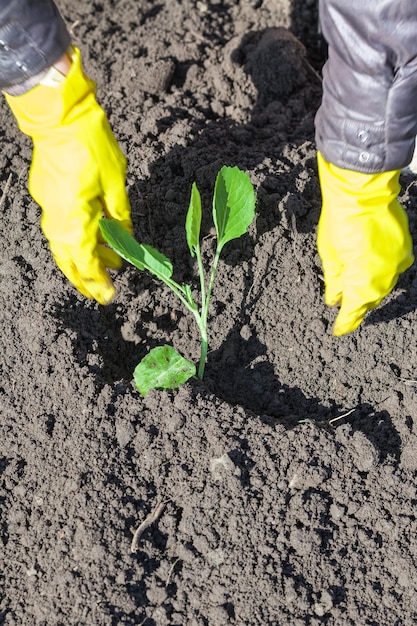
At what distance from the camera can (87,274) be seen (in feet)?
6.73

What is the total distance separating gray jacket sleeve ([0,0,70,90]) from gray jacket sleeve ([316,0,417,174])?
2.26 feet

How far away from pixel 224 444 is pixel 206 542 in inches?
9.8

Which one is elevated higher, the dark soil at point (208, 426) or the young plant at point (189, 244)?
the young plant at point (189, 244)

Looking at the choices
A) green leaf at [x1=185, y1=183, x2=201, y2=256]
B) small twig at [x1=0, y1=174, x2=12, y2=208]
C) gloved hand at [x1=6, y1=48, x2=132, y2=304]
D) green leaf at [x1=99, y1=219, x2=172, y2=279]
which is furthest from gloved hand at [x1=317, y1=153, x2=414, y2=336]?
small twig at [x1=0, y1=174, x2=12, y2=208]

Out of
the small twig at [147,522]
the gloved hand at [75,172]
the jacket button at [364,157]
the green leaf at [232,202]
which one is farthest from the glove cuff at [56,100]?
the small twig at [147,522]

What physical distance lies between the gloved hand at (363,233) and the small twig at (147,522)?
2.37 feet

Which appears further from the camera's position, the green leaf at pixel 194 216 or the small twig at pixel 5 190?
the small twig at pixel 5 190

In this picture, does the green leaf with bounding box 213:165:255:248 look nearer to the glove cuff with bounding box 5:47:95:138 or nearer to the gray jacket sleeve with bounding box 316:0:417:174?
the gray jacket sleeve with bounding box 316:0:417:174

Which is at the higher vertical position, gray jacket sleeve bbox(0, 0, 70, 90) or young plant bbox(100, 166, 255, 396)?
gray jacket sleeve bbox(0, 0, 70, 90)

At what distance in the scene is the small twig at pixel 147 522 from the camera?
5.89 feet

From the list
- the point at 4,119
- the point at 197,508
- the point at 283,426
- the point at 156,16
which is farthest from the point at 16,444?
the point at 156,16

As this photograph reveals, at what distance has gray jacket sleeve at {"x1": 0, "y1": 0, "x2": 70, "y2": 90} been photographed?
1.81 metres

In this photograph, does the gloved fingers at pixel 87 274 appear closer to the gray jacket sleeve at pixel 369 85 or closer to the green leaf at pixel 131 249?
the green leaf at pixel 131 249

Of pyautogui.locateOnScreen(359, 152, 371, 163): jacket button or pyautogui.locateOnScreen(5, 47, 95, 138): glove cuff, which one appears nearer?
pyautogui.locateOnScreen(359, 152, 371, 163): jacket button
